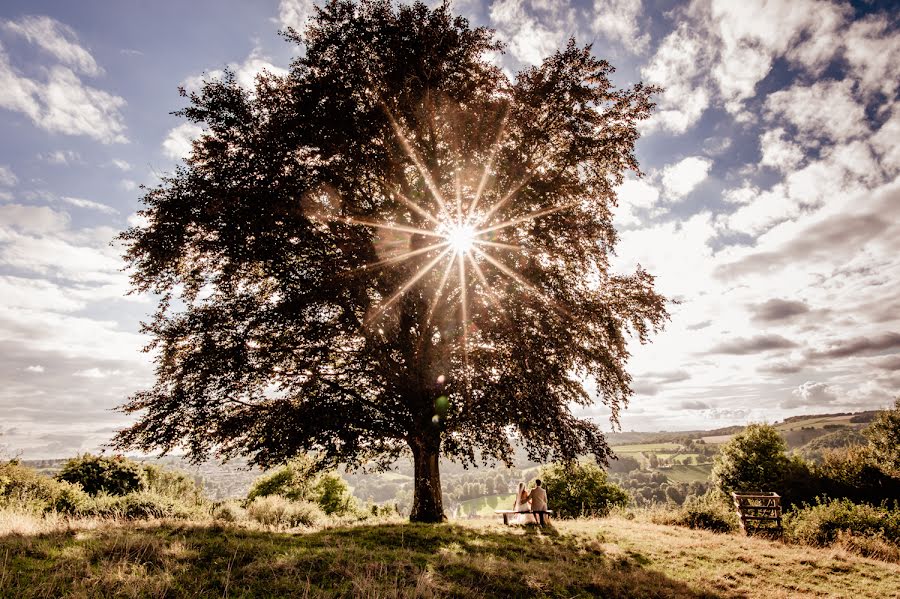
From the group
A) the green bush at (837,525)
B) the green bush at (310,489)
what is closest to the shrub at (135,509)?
the green bush at (310,489)

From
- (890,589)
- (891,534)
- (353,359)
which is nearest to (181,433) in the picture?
(353,359)

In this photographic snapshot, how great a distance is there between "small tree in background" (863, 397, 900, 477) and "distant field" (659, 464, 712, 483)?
77.3 metres

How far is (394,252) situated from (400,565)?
8748 millimetres

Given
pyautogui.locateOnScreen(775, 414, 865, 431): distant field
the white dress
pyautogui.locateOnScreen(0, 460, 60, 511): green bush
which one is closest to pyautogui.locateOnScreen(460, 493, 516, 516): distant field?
pyautogui.locateOnScreen(775, 414, 865, 431): distant field

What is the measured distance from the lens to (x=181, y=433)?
12.0 meters

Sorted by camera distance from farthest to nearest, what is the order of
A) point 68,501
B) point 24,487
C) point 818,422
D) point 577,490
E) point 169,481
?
point 818,422, point 577,490, point 169,481, point 24,487, point 68,501

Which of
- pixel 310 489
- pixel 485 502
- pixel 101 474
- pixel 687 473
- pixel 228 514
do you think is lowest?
pixel 485 502

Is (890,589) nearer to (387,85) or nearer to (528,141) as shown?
(528,141)

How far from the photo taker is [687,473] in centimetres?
12312

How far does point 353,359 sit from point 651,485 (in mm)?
116743

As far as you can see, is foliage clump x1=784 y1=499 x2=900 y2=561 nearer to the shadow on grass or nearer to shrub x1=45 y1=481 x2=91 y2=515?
the shadow on grass

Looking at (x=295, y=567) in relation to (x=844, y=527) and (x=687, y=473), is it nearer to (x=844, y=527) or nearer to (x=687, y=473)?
(x=844, y=527)

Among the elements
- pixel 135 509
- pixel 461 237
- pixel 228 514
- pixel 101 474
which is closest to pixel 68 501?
pixel 135 509

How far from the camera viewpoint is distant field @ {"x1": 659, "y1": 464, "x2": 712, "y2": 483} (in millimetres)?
116875
